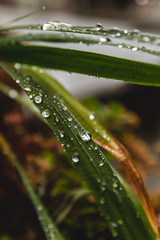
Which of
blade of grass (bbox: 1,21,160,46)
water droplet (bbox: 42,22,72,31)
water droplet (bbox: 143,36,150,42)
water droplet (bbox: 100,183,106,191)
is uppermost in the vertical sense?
water droplet (bbox: 42,22,72,31)

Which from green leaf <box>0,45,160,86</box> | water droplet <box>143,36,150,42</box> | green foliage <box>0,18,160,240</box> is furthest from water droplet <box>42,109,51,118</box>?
water droplet <box>143,36,150,42</box>

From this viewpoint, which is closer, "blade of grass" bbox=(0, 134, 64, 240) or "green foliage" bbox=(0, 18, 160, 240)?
"green foliage" bbox=(0, 18, 160, 240)

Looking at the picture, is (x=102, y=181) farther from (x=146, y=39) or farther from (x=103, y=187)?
(x=146, y=39)

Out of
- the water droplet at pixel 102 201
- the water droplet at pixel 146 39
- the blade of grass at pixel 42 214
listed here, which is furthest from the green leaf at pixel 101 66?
the blade of grass at pixel 42 214

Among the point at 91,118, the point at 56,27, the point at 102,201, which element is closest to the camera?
the point at 102,201

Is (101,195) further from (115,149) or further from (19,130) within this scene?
(19,130)

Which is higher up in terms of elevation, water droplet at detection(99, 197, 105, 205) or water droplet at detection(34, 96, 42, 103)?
water droplet at detection(34, 96, 42, 103)

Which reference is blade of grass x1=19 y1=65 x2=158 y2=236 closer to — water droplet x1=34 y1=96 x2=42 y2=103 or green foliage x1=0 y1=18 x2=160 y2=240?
green foliage x1=0 y1=18 x2=160 y2=240

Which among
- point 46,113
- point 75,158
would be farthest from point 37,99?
point 75,158
